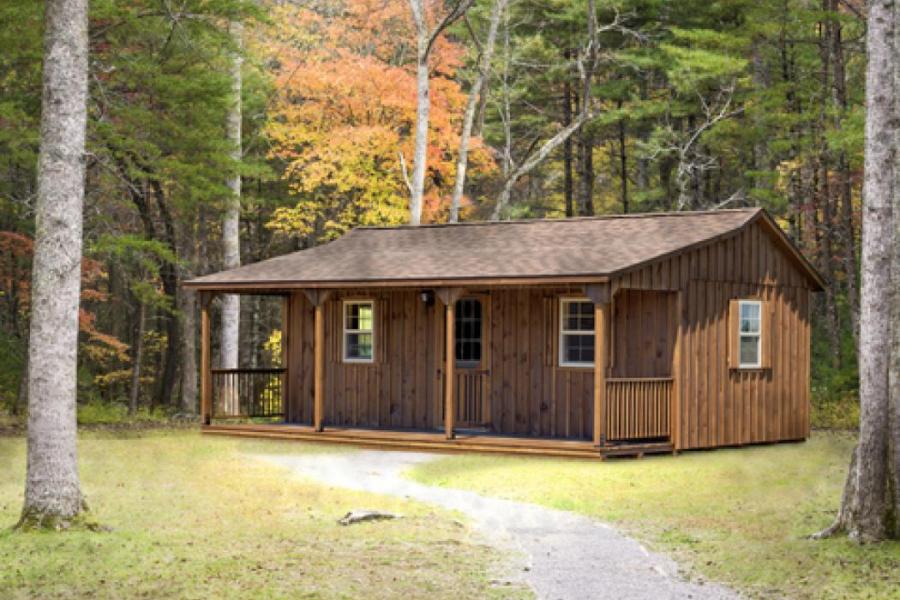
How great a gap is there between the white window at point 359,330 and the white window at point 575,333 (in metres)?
3.83

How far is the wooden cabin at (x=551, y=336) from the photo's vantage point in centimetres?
1992

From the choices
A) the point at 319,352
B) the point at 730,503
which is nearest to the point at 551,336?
the point at 319,352

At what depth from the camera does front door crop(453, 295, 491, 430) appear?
863 inches

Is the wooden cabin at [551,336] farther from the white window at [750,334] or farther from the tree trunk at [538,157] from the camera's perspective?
the tree trunk at [538,157]

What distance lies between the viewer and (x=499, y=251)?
2186 cm

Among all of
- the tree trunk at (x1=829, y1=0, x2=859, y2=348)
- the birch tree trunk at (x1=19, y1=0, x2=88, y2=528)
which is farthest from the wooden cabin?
the birch tree trunk at (x1=19, y1=0, x2=88, y2=528)

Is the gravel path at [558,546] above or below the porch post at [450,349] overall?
below

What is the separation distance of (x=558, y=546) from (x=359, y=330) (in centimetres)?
1229

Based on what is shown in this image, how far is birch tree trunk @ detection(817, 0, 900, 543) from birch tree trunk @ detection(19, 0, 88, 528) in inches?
273

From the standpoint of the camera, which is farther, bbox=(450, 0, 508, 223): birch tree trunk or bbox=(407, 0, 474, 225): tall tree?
bbox=(450, 0, 508, 223): birch tree trunk

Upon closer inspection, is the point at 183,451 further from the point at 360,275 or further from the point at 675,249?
the point at 675,249

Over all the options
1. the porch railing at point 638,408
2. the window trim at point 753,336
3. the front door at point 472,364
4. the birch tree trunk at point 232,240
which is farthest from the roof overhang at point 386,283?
the birch tree trunk at point 232,240

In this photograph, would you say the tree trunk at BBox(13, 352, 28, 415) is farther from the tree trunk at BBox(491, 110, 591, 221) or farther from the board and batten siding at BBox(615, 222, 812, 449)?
the board and batten siding at BBox(615, 222, 812, 449)

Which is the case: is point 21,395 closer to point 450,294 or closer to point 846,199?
point 450,294
